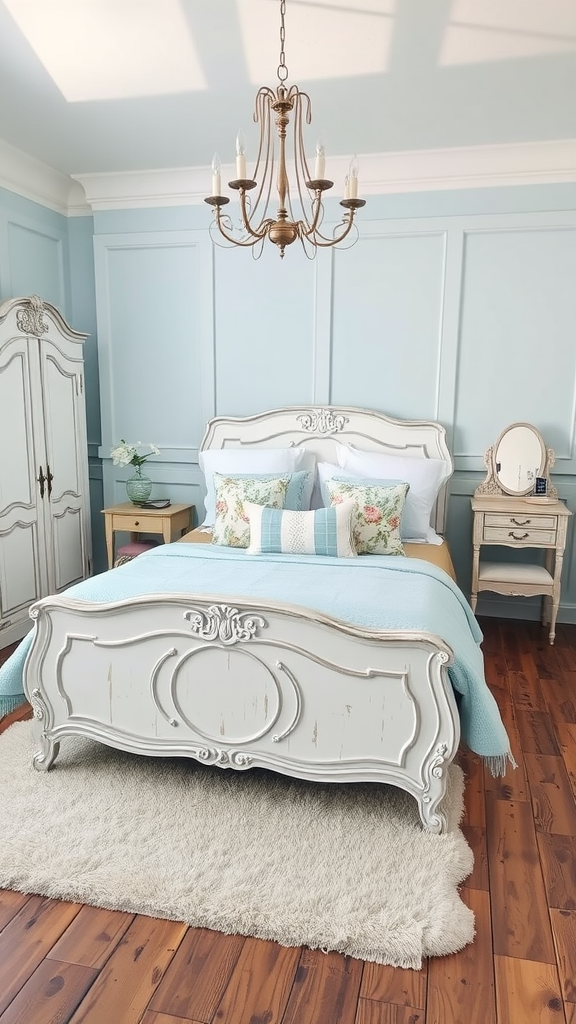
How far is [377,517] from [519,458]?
3.80 ft

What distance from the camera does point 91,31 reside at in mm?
2455

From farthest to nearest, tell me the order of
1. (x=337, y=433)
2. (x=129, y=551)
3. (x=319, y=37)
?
(x=129, y=551), (x=337, y=433), (x=319, y=37)

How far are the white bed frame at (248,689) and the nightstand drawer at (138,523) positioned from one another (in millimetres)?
1822

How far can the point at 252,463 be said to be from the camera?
3779 millimetres

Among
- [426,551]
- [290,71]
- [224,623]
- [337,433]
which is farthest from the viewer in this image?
[337,433]

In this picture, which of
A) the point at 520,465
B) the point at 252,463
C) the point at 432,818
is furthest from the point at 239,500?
the point at 432,818

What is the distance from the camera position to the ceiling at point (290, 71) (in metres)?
2.34

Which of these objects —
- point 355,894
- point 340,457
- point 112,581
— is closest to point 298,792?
point 355,894

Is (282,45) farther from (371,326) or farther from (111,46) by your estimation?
(371,326)

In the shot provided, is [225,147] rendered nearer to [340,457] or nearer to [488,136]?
[488,136]

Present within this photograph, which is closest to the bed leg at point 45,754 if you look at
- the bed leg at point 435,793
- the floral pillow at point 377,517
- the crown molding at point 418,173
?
the bed leg at point 435,793

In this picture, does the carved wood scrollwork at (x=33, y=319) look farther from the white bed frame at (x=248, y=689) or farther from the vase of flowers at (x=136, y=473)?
the white bed frame at (x=248, y=689)

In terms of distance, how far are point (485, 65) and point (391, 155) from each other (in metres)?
1.06

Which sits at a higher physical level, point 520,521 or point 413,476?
point 413,476
